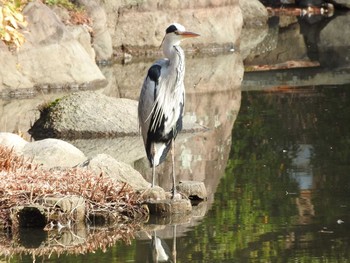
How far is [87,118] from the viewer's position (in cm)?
1659

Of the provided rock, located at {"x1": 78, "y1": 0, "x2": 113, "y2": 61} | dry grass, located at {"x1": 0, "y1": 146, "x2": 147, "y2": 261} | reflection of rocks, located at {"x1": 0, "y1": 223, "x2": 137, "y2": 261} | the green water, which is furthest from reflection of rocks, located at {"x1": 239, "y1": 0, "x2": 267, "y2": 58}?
reflection of rocks, located at {"x1": 0, "y1": 223, "x2": 137, "y2": 261}

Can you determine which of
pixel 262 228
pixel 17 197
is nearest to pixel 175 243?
pixel 262 228

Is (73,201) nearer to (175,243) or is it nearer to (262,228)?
(175,243)

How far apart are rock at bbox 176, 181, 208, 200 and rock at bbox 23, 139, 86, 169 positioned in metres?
1.42

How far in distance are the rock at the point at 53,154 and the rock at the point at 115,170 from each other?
0.58m

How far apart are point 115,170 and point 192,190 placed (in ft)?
2.84

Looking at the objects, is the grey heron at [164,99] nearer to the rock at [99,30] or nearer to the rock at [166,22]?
the rock at [99,30]

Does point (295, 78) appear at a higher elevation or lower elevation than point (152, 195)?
higher

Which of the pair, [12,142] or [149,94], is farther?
[12,142]

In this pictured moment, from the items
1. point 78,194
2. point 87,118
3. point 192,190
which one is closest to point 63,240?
point 78,194

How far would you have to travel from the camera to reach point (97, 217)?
1081cm

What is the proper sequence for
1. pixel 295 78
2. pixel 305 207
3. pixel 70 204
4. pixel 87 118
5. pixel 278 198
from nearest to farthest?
pixel 70 204
pixel 305 207
pixel 278 198
pixel 87 118
pixel 295 78

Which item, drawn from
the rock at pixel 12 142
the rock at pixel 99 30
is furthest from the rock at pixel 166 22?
the rock at pixel 12 142

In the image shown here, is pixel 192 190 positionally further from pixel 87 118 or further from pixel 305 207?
pixel 87 118
